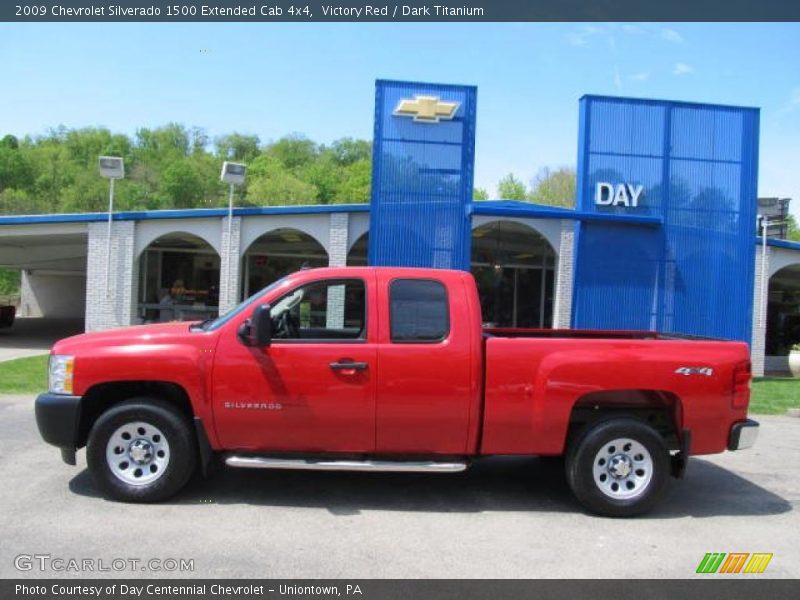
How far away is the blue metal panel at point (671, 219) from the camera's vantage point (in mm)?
15703

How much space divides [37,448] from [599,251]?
11904 mm

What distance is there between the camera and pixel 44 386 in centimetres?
1179

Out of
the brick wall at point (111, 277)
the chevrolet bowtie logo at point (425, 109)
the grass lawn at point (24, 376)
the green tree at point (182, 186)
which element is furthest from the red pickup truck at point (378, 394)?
the green tree at point (182, 186)

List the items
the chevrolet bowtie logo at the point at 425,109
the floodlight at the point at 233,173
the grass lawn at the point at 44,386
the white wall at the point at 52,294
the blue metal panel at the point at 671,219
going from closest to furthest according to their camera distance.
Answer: the grass lawn at the point at 44,386, the chevrolet bowtie logo at the point at 425,109, the blue metal panel at the point at 671,219, the floodlight at the point at 233,173, the white wall at the point at 52,294

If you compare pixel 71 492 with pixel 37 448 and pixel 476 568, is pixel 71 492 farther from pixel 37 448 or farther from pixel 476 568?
pixel 476 568

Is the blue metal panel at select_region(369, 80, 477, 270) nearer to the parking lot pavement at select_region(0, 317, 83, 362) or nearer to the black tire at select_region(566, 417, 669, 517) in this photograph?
the parking lot pavement at select_region(0, 317, 83, 362)

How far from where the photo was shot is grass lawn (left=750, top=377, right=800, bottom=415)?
12134mm

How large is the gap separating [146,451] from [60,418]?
715 mm

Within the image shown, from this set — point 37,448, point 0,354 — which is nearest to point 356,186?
point 0,354

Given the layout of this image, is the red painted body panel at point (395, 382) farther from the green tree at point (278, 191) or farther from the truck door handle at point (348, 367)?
the green tree at point (278, 191)

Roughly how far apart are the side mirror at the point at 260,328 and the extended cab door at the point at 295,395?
9 centimetres

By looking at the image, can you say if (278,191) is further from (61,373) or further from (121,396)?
(61,373)

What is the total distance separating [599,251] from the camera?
15742 mm

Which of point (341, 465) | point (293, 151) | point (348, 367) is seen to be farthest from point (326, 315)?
point (293, 151)
